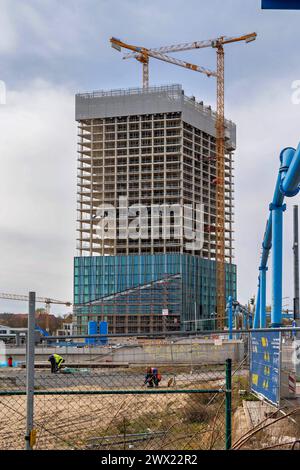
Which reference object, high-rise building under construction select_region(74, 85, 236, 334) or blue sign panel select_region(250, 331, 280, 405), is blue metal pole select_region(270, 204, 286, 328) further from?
high-rise building under construction select_region(74, 85, 236, 334)

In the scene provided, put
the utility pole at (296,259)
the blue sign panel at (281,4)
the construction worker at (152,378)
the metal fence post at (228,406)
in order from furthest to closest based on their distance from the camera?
the utility pole at (296,259), the construction worker at (152,378), the metal fence post at (228,406), the blue sign panel at (281,4)

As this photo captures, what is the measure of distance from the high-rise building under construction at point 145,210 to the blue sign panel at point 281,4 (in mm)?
108152

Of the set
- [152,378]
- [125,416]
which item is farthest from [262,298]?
[125,416]

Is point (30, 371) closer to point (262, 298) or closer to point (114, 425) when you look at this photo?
point (114, 425)

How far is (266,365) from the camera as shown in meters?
15.0

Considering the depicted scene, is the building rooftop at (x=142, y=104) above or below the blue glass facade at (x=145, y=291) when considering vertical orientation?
above

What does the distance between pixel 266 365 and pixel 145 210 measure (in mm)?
109390

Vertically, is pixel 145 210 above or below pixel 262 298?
above

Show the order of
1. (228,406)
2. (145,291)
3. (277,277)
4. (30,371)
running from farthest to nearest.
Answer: (145,291)
(277,277)
(228,406)
(30,371)

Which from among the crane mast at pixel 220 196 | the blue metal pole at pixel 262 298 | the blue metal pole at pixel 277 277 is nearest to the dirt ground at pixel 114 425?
the blue metal pole at pixel 277 277

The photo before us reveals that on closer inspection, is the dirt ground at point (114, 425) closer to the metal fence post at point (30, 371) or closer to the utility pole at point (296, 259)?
the metal fence post at point (30, 371)

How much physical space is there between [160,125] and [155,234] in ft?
69.8

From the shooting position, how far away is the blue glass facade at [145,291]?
115312 mm
